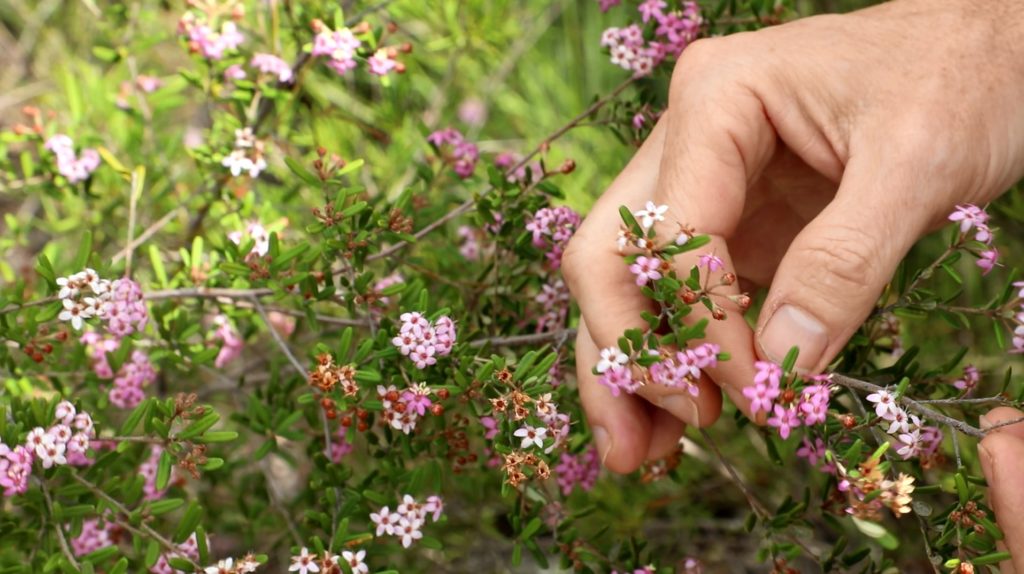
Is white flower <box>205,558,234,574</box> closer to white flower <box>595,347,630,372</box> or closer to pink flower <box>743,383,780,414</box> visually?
white flower <box>595,347,630,372</box>

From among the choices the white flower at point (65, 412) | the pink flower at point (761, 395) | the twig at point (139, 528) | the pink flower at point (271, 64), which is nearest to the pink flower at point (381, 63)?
the pink flower at point (271, 64)

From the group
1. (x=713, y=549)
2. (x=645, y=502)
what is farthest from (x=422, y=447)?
(x=713, y=549)

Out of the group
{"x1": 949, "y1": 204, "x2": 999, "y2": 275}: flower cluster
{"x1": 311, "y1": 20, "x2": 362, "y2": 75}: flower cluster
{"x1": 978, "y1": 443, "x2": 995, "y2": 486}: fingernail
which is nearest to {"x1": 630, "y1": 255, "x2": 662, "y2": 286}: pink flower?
{"x1": 949, "y1": 204, "x2": 999, "y2": 275}: flower cluster

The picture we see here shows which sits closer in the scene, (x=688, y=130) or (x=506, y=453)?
(x=506, y=453)

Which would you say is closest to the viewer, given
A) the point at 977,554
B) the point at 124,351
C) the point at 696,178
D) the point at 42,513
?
the point at 977,554

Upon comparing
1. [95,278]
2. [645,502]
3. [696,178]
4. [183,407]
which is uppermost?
[696,178]

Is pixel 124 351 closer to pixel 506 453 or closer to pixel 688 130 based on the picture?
pixel 506 453

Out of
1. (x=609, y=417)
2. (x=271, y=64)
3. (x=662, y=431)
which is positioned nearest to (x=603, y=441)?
(x=609, y=417)

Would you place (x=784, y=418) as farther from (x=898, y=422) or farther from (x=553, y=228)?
(x=553, y=228)
